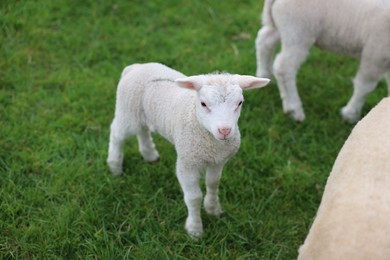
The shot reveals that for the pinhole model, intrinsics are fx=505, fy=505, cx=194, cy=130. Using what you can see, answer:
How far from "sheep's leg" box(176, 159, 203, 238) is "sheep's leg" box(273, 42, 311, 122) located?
1.71 metres

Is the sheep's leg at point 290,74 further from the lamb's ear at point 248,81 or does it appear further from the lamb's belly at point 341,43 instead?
the lamb's ear at point 248,81

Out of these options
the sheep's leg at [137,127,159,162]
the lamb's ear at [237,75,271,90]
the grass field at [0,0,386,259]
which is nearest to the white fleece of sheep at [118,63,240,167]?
the lamb's ear at [237,75,271,90]

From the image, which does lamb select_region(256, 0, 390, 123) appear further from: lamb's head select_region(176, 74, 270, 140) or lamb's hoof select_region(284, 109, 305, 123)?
lamb's head select_region(176, 74, 270, 140)

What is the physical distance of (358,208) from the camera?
2.33 m

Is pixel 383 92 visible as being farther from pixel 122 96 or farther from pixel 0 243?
pixel 0 243

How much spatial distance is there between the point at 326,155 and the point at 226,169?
944 mm

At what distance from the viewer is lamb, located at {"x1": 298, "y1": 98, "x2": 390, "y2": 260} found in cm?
221

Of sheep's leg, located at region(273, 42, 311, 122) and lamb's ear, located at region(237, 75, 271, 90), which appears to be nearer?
lamb's ear, located at region(237, 75, 271, 90)

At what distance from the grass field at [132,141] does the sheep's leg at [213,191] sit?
80 millimetres

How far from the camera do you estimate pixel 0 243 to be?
135 inches


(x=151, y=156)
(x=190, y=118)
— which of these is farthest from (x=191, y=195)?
(x=151, y=156)

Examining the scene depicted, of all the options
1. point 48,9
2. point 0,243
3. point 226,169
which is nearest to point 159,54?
point 48,9

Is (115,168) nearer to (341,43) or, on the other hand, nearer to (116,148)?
(116,148)

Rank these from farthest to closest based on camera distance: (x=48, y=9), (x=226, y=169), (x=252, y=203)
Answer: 1. (x=48, y=9)
2. (x=226, y=169)
3. (x=252, y=203)
